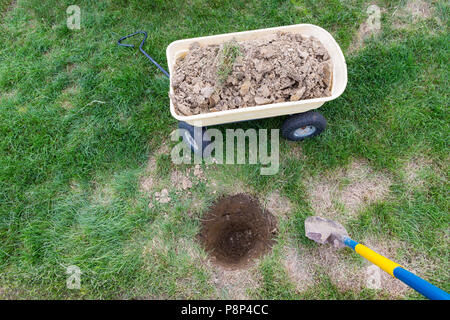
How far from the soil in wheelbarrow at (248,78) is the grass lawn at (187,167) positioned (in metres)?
0.60

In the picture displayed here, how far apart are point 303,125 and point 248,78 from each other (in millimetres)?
640

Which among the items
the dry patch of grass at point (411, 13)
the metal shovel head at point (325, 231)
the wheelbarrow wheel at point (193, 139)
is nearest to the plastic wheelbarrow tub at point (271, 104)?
the wheelbarrow wheel at point (193, 139)

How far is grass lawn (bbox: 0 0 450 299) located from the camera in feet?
Answer: 7.76

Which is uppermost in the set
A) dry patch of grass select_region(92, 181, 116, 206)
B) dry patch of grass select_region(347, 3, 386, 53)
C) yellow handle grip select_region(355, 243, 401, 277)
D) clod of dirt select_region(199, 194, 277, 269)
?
dry patch of grass select_region(347, 3, 386, 53)

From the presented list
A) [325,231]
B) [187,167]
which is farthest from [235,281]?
[187,167]

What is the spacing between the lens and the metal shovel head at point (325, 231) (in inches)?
90.0

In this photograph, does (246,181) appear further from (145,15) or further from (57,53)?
(57,53)

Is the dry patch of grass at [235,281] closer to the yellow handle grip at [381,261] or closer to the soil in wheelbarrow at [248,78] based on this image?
the yellow handle grip at [381,261]

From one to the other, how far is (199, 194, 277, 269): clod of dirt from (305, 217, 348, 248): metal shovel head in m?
0.30

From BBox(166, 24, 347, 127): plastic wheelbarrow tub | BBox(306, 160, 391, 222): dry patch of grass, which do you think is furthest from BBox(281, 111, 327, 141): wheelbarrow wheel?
BBox(306, 160, 391, 222): dry patch of grass

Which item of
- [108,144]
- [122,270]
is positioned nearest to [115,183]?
[108,144]

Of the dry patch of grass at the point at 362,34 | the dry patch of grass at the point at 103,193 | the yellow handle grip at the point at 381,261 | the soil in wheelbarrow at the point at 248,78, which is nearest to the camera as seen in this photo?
the yellow handle grip at the point at 381,261

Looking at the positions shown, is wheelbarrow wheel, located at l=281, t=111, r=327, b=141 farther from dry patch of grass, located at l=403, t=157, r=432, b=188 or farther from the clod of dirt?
dry patch of grass, located at l=403, t=157, r=432, b=188

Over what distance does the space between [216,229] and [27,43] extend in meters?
3.10
